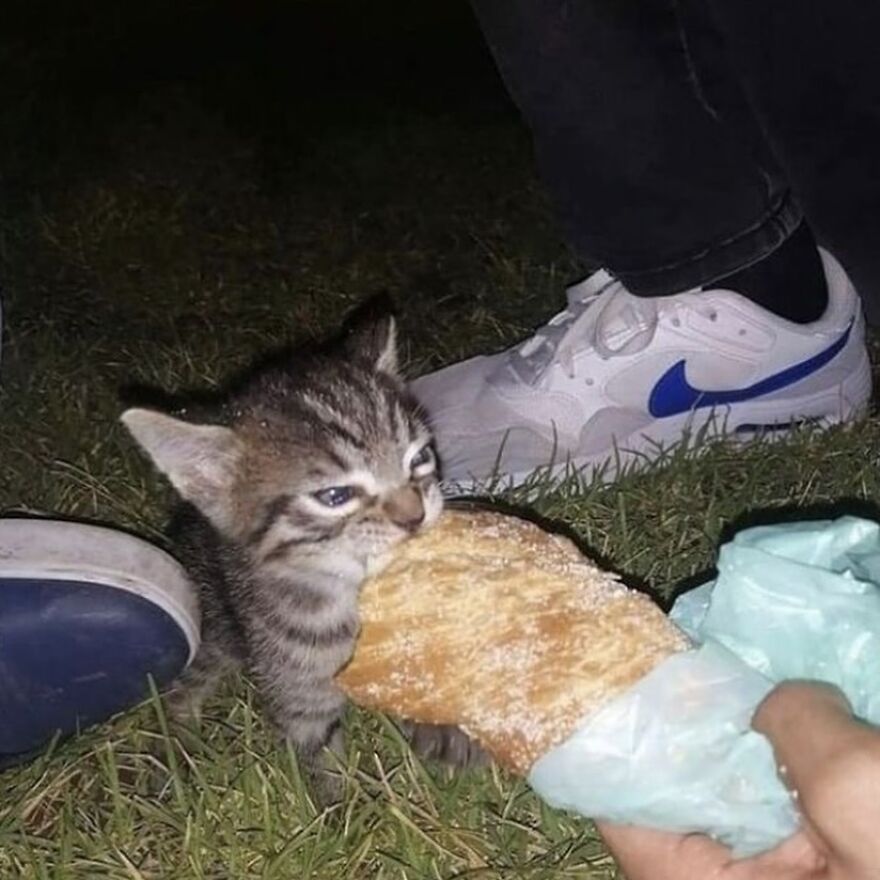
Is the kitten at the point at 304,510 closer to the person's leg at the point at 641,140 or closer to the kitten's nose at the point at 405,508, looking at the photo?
the kitten's nose at the point at 405,508

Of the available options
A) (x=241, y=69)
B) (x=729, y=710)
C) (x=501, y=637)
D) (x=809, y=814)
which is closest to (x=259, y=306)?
(x=241, y=69)

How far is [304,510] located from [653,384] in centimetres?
80

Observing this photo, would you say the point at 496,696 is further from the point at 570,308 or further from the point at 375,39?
the point at 375,39

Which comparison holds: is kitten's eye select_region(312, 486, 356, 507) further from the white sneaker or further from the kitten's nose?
the white sneaker

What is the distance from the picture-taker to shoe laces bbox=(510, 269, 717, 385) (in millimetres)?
2527

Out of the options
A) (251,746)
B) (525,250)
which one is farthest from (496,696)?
(525,250)

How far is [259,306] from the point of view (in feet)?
10.8

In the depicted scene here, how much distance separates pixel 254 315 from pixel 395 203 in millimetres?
739

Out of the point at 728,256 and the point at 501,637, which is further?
the point at 728,256

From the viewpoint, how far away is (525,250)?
3570 mm

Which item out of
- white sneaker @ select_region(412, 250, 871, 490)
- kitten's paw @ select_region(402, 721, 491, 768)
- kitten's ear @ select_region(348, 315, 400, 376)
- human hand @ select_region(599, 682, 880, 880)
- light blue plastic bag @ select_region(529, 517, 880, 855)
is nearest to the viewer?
human hand @ select_region(599, 682, 880, 880)

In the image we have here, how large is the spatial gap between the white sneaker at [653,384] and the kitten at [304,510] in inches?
19.7

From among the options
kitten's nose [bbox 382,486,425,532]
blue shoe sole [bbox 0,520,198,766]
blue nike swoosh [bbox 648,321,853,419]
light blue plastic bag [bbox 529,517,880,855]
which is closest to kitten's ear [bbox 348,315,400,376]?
kitten's nose [bbox 382,486,425,532]

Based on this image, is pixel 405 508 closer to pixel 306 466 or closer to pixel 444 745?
pixel 306 466
